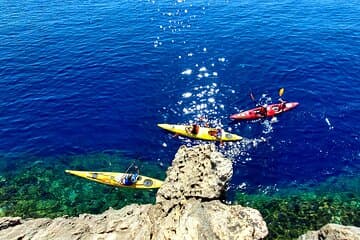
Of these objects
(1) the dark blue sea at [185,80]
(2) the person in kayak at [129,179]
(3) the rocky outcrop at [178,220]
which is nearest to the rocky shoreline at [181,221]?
(3) the rocky outcrop at [178,220]

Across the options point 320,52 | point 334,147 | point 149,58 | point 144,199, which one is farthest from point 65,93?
point 320,52

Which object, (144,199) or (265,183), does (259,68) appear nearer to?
(265,183)

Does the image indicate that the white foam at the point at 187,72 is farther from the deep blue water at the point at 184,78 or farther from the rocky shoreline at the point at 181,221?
the rocky shoreline at the point at 181,221

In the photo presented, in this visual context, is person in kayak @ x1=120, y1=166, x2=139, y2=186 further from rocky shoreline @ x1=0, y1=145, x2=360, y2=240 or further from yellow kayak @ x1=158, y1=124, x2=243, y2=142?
rocky shoreline @ x1=0, y1=145, x2=360, y2=240

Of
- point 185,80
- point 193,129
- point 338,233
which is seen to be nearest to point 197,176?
point 338,233

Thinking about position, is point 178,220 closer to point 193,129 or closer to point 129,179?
point 129,179

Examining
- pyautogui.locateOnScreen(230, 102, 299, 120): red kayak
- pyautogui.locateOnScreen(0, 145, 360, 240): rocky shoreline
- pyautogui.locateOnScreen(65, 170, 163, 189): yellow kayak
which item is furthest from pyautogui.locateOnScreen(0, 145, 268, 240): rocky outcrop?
pyautogui.locateOnScreen(230, 102, 299, 120): red kayak
